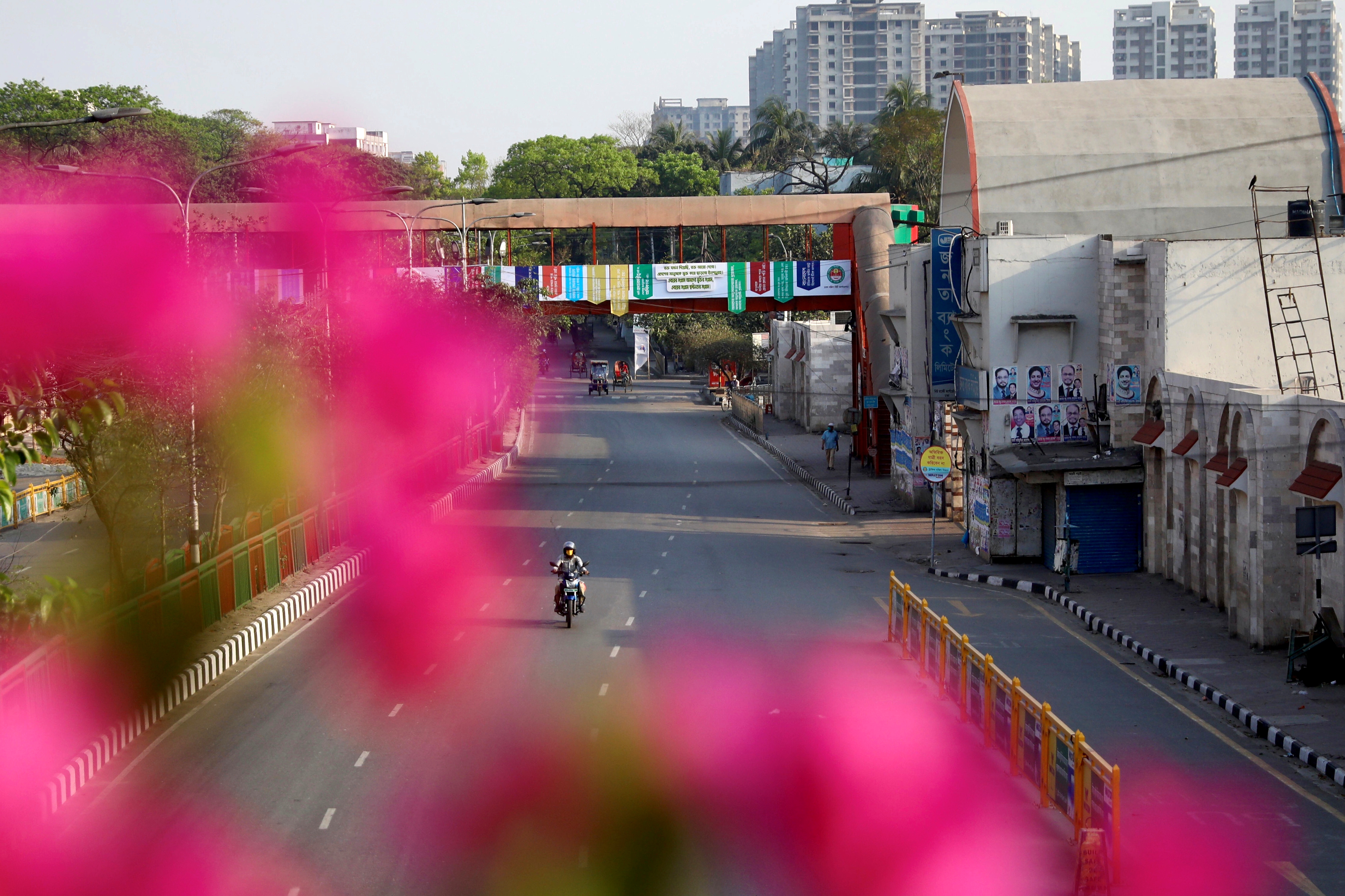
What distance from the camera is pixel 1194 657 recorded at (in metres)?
19.1

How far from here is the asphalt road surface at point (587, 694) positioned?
1227cm

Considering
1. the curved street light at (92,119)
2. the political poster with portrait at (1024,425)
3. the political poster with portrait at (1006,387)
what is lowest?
the political poster with portrait at (1024,425)

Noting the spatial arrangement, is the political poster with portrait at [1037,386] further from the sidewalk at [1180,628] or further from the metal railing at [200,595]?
the metal railing at [200,595]

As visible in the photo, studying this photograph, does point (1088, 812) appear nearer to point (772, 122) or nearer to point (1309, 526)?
point (1309, 526)

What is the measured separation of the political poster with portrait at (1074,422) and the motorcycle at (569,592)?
1224 centimetres

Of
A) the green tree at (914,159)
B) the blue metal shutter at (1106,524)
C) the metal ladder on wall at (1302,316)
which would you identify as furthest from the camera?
the green tree at (914,159)

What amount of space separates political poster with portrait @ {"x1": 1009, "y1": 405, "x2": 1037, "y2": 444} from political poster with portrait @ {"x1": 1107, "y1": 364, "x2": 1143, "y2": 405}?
178 cm

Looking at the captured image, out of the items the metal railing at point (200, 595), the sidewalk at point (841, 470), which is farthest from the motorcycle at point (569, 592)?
the sidewalk at point (841, 470)

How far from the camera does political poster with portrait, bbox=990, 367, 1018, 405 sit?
28766mm

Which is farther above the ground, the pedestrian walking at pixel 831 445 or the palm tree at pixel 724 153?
the palm tree at pixel 724 153

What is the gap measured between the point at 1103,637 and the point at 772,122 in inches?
3954

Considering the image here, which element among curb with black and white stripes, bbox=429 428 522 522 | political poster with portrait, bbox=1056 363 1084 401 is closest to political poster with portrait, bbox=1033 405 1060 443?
political poster with portrait, bbox=1056 363 1084 401

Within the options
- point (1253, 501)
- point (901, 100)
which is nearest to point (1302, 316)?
point (1253, 501)

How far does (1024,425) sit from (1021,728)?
52.5 ft
